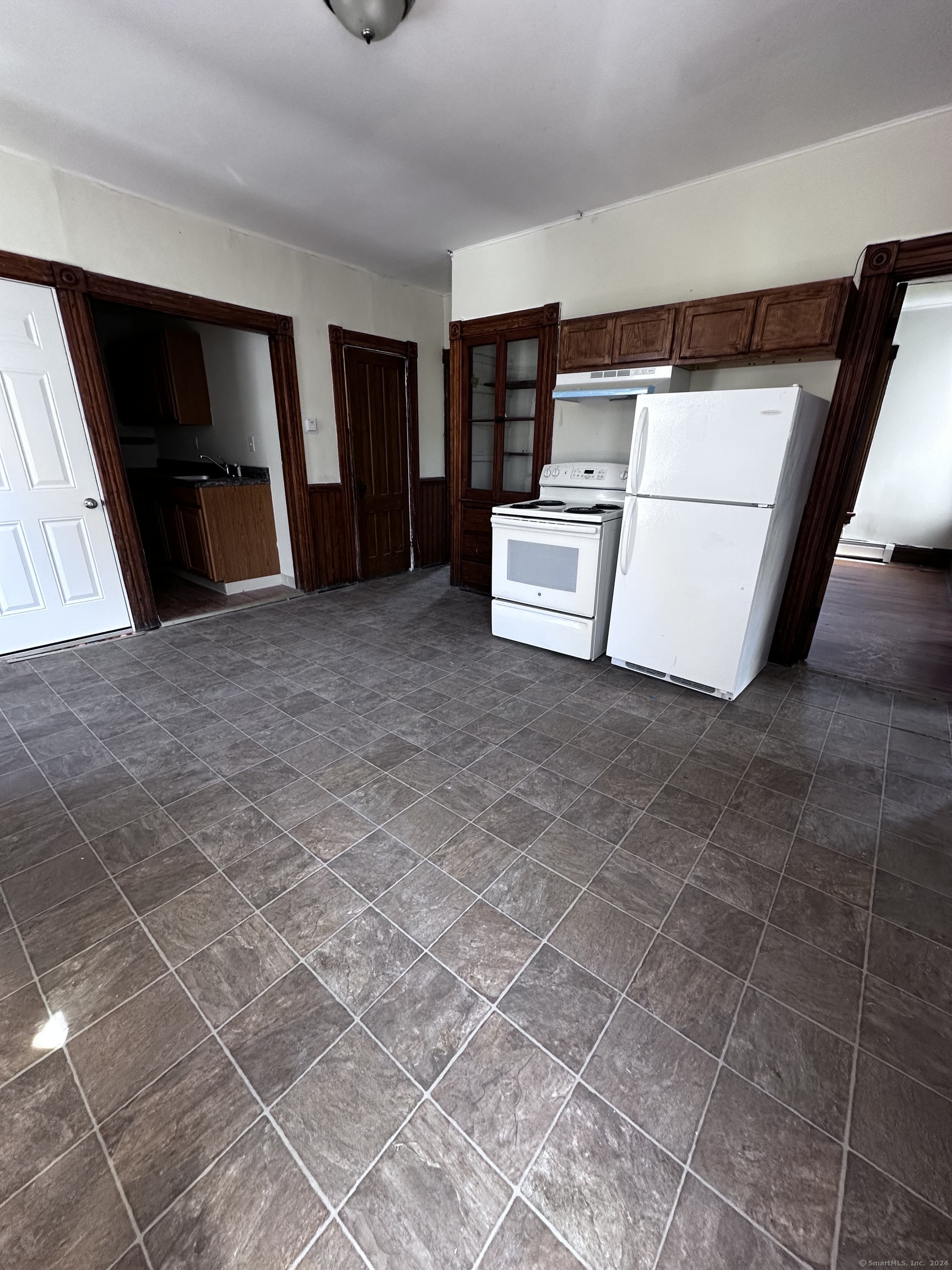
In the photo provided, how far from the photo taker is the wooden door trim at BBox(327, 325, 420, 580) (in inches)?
177

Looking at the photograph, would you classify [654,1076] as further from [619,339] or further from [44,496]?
[44,496]

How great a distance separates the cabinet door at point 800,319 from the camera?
97.3 inches

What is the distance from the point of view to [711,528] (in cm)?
257

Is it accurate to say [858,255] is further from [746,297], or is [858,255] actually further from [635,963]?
[635,963]

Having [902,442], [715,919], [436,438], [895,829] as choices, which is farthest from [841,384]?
[902,442]

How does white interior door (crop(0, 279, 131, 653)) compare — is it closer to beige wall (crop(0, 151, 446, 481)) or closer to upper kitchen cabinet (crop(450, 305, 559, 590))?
beige wall (crop(0, 151, 446, 481))

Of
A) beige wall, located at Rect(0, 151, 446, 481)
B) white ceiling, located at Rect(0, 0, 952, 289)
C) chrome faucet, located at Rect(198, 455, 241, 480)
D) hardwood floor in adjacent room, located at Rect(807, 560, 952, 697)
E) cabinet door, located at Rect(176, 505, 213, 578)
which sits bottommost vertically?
hardwood floor in adjacent room, located at Rect(807, 560, 952, 697)

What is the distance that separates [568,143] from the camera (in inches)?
102

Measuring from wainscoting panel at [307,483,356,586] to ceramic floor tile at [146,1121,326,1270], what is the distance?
4.21 m

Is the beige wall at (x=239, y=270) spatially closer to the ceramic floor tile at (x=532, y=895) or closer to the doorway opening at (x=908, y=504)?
the ceramic floor tile at (x=532, y=895)

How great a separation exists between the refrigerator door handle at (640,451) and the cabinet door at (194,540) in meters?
3.53

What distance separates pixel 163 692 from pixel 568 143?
3.53 meters

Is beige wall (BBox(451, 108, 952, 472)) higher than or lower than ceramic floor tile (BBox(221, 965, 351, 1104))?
higher

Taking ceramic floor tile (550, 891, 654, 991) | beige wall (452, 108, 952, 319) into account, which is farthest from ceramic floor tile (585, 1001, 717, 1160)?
beige wall (452, 108, 952, 319)
